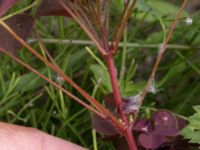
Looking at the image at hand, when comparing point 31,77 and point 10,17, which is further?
point 31,77

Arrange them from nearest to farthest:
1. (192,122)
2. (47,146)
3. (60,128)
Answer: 1. (192,122)
2. (47,146)
3. (60,128)

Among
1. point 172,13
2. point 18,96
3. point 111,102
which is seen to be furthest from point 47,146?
point 172,13

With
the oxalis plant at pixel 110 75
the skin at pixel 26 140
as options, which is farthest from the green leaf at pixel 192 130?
the skin at pixel 26 140

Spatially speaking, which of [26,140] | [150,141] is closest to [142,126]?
[150,141]

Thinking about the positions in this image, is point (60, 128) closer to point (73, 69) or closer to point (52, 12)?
point (73, 69)

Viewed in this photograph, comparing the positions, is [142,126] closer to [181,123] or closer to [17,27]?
[181,123]

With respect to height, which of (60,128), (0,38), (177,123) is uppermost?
(0,38)

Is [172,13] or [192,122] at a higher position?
[172,13]

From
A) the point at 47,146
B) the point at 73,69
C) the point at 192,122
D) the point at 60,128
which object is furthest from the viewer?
the point at 73,69
